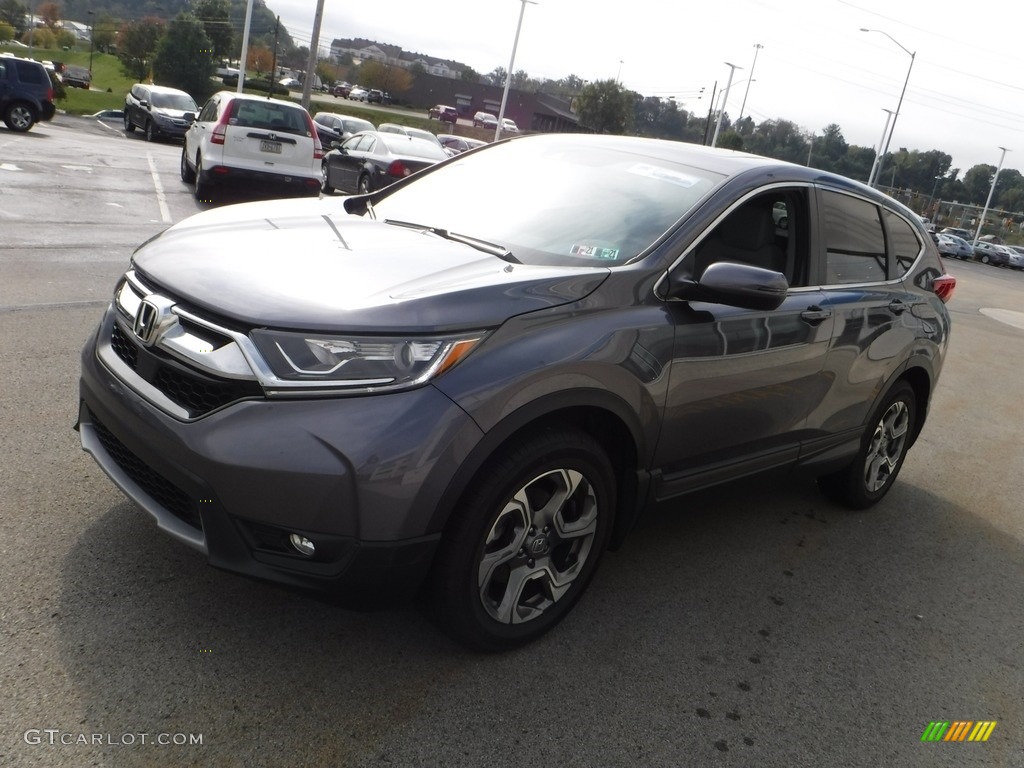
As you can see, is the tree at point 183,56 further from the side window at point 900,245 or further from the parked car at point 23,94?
the side window at point 900,245

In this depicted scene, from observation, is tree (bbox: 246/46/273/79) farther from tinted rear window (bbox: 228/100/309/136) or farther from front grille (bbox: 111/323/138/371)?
front grille (bbox: 111/323/138/371)

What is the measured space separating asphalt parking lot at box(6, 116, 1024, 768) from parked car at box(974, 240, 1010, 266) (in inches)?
2026

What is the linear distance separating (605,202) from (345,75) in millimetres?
138009

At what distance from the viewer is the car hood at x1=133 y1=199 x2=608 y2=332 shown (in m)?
2.68

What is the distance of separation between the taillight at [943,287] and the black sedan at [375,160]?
464 inches

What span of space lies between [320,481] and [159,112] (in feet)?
96.2

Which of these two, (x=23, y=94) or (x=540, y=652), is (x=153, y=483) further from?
(x=23, y=94)

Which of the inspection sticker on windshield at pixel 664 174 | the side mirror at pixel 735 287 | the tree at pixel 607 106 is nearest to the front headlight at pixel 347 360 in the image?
the side mirror at pixel 735 287

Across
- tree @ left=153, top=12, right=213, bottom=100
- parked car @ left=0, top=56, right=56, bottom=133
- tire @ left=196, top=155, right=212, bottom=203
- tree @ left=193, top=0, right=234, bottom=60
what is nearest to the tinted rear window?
tire @ left=196, top=155, right=212, bottom=203

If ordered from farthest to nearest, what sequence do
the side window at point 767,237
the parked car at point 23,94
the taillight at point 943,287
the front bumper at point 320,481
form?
the parked car at point 23,94 < the taillight at point 943,287 < the side window at point 767,237 < the front bumper at point 320,481

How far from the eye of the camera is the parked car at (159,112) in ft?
92.8

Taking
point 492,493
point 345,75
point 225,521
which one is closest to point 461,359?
point 492,493

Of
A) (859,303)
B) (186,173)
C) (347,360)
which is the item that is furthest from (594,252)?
(186,173)

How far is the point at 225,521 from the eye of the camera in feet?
8.57
